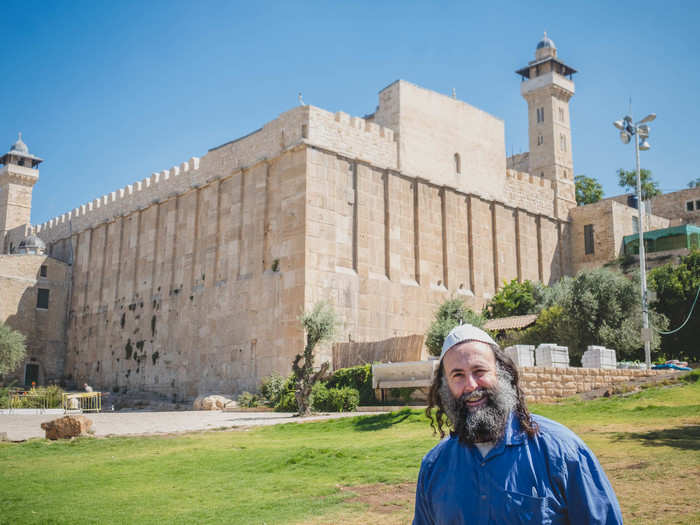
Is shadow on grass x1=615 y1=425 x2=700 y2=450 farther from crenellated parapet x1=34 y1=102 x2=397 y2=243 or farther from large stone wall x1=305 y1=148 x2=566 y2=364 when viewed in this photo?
crenellated parapet x1=34 y1=102 x2=397 y2=243

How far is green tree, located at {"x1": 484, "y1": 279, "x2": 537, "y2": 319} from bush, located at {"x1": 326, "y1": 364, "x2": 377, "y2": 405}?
1249 cm

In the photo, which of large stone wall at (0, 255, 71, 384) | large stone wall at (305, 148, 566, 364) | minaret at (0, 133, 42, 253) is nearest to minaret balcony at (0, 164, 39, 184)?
minaret at (0, 133, 42, 253)

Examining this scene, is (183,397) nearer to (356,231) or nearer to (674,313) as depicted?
(356,231)

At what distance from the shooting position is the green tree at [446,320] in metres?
25.7

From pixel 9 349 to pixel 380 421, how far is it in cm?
2544

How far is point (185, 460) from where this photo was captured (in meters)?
10.0

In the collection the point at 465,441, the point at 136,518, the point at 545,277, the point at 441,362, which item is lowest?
the point at 136,518

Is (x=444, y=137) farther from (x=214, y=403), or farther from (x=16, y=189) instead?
(x=16, y=189)

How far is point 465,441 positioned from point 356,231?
25.2m

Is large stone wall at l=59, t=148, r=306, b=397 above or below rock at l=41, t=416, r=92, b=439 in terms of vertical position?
above

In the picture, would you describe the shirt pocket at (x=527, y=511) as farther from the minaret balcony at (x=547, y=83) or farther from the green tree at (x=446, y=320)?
the minaret balcony at (x=547, y=83)

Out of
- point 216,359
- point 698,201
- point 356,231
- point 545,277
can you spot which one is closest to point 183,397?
point 216,359

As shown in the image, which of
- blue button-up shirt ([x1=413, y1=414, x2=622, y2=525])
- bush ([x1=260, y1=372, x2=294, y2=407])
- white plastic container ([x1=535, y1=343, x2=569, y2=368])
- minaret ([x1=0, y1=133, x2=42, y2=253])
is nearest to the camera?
blue button-up shirt ([x1=413, y1=414, x2=622, y2=525])

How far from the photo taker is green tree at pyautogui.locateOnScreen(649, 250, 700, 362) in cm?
2430
